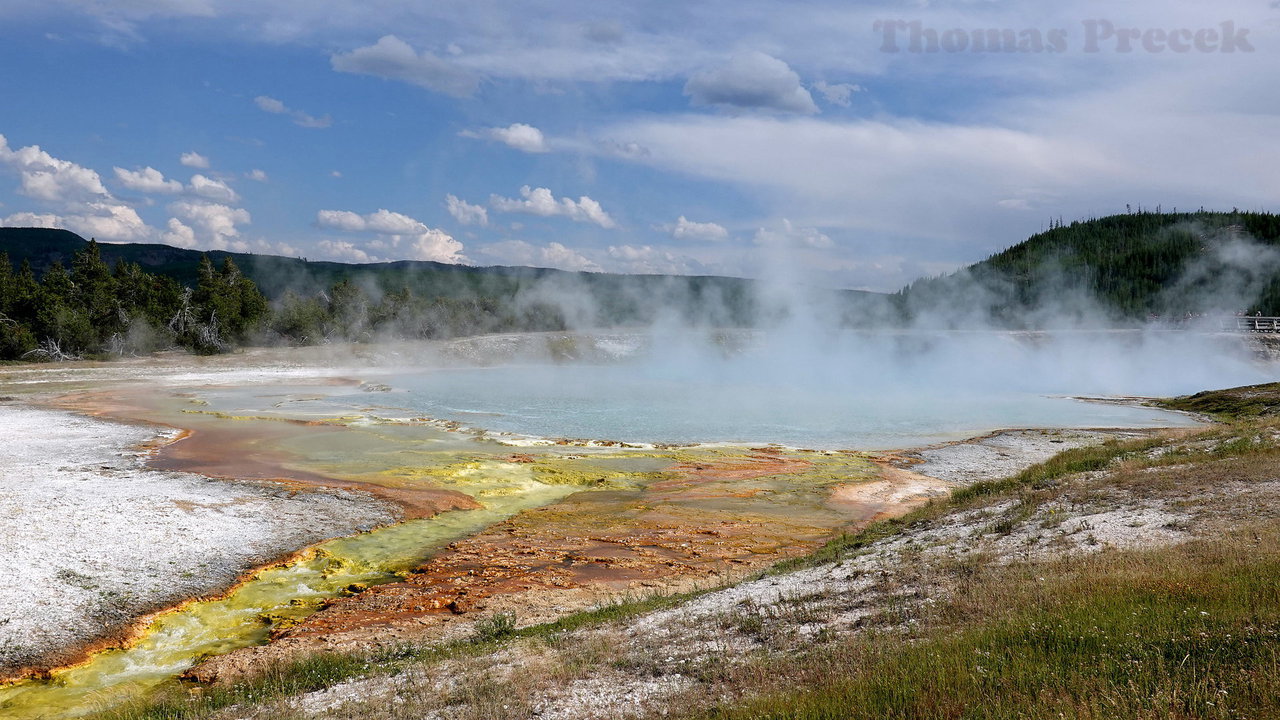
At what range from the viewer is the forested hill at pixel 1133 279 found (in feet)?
309

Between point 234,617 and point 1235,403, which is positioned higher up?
point 1235,403

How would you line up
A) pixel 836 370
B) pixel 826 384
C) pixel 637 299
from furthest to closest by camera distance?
pixel 637 299
pixel 836 370
pixel 826 384

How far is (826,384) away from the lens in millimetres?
52812

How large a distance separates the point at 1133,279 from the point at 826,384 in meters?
76.4

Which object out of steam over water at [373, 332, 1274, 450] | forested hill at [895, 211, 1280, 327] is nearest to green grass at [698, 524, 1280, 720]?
steam over water at [373, 332, 1274, 450]

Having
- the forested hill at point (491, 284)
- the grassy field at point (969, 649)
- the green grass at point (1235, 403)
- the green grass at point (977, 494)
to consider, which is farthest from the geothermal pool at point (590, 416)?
the forested hill at point (491, 284)

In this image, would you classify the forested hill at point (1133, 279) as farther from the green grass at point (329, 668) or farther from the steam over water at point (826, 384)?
the green grass at point (329, 668)

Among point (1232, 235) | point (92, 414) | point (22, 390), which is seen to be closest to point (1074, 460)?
point (92, 414)

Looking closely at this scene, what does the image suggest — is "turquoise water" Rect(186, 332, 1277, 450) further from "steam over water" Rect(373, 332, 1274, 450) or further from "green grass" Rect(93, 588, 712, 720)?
"green grass" Rect(93, 588, 712, 720)

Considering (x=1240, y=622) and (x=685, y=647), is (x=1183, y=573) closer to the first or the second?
(x=1240, y=622)

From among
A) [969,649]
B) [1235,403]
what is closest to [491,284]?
[1235,403]

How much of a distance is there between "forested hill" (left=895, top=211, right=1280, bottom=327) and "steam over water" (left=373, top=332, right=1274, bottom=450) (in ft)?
91.6

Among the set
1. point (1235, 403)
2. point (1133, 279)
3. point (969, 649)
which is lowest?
point (1235, 403)

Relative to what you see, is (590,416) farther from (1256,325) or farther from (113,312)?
(1256,325)
